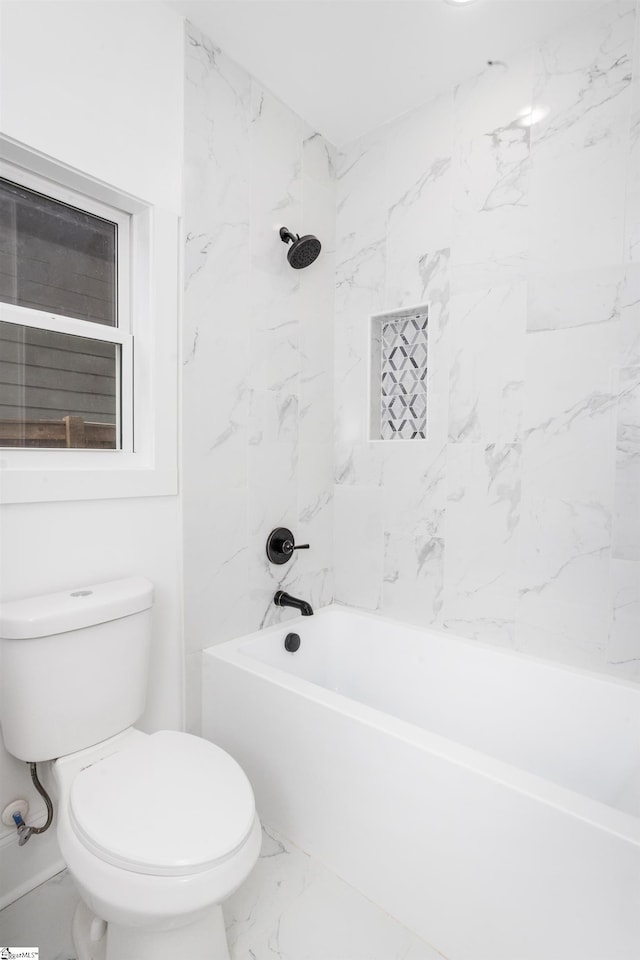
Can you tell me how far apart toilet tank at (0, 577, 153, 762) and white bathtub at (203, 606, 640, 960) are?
1.45 feet

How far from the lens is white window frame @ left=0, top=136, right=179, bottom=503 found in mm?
1542

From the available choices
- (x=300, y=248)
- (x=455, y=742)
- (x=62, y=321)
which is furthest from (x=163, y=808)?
(x=300, y=248)

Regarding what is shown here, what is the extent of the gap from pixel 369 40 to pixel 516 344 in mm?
1154

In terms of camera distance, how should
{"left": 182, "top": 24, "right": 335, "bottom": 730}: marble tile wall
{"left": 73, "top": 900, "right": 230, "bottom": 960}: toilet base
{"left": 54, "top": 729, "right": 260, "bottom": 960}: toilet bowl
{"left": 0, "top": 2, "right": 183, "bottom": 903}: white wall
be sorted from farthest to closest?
1. {"left": 182, "top": 24, "right": 335, "bottom": 730}: marble tile wall
2. {"left": 0, "top": 2, "right": 183, "bottom": 903}: white wall
3. {"left": 73, "top": 900, "right": 230, "bottom": 960}: toilet base
4. {"left": 54, "top": 729, "right": 260, "bottom": 960}: toilet bowl

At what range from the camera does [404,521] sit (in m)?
2.16

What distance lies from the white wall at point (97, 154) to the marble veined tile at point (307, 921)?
1.88 feet

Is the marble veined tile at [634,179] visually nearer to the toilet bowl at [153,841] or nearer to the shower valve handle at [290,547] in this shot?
the shower valve handle at [290,547]

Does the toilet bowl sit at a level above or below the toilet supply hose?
above

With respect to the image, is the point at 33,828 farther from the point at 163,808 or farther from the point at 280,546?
the point at 280,546

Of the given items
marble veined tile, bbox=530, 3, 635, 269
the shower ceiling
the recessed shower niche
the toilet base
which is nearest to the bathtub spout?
the recessed shower niche

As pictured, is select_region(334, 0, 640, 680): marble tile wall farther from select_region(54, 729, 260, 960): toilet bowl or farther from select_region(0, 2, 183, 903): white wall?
select_region(54, 729, 260, 960): toilet bowl

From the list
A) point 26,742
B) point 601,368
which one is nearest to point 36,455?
point 26,742

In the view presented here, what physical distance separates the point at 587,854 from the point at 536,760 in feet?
2.26

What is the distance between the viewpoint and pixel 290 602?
82.3 inches
